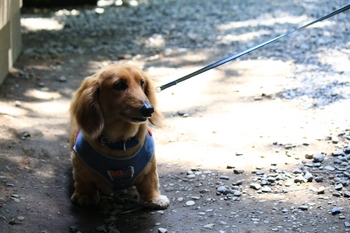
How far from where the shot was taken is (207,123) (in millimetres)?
5145

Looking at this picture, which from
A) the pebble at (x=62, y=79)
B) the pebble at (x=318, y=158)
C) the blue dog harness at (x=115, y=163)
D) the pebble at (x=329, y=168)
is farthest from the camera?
the pebble at (x=62, y=79)

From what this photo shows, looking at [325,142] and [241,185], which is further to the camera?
[325,142]

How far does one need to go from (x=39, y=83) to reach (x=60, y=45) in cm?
165

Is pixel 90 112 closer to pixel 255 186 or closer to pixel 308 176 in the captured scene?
pixel 255 186

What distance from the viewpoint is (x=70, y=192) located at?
154 inches

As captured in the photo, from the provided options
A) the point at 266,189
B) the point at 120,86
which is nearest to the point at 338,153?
the point at 266,189

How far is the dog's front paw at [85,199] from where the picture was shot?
3.64m

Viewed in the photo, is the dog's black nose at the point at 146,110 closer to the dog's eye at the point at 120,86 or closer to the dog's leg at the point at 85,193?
the dog's eye at the point at 120,86

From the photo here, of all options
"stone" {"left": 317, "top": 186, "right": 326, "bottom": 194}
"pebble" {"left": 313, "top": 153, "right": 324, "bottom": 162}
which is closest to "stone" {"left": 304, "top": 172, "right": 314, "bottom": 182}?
"stone" {"left": 317, "top": 186, "right": 326, "bottom": 194}

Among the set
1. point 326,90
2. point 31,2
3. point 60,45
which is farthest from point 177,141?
point 31,2

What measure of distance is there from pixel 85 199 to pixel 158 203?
18.8 inches

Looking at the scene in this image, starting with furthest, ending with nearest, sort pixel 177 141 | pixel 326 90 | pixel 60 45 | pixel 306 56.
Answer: pixel 60 45 < pixel 306 56 < pixel 326 90 < pixel 177 141

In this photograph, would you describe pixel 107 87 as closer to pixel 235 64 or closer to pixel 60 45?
pixel 235 64

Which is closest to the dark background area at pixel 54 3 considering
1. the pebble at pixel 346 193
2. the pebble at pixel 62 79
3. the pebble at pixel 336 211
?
the pebble at pixel 62 79
